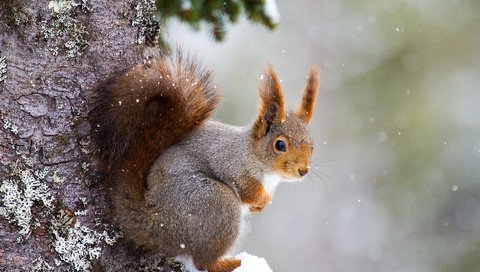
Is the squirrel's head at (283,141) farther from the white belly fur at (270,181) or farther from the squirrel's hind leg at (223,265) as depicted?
the squirrel's hind leg at (223,265)

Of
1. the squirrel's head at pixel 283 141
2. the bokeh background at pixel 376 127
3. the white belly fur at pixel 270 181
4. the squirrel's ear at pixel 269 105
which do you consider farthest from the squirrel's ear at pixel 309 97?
the bokeh background at pixel 376 127

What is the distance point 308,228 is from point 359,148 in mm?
1025

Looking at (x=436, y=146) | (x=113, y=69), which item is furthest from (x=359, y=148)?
(x=113, y=69)

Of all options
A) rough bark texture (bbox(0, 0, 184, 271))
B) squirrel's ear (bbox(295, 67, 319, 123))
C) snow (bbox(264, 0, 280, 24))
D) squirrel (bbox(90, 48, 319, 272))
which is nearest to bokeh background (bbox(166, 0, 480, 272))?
snow (bbox(264, 0, 280, 24))

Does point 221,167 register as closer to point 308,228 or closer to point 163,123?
point 163,123

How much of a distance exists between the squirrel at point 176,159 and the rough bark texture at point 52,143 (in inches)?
2.0

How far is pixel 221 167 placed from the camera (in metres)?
2.12

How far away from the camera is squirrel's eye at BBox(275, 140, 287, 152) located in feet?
7.52

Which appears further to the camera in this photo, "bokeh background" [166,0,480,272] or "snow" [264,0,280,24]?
"bokeh background" [166,0,480,272]

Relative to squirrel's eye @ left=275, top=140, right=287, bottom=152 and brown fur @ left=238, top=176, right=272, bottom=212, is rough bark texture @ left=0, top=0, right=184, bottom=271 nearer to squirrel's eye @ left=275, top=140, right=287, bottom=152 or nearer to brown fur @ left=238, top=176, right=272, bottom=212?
brown fur @ left=238, top=176, right=272, bottom=212

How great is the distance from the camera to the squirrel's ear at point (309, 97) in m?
2.17

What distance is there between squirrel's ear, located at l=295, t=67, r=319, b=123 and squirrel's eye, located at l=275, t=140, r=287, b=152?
0.13 m

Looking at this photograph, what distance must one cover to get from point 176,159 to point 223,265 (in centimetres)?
34

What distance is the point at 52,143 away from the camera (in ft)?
5.78
